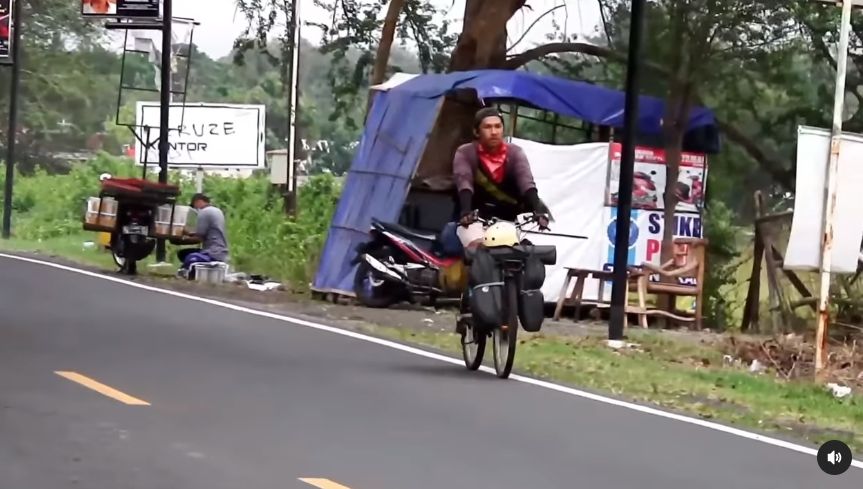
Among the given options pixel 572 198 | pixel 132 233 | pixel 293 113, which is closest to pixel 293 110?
pixel 293 113

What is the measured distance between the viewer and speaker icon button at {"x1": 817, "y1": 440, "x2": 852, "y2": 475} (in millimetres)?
9039

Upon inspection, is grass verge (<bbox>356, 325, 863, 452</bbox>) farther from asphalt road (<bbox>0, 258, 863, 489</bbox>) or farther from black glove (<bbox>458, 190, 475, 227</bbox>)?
black glove (<bbox>458, 190, 475, 227</bbox>)

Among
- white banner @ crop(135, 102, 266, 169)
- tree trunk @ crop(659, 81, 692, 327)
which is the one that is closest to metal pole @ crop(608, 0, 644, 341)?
tree trunk @ crop(659, 81, 692, 327)

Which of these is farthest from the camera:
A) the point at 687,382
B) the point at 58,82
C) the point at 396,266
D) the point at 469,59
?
the point at 58,82

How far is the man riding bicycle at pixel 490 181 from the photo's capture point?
12703 mm

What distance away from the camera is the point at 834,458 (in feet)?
Answer: 29.8

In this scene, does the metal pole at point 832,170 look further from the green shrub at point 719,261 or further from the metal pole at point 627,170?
the green shrub at point 719,261

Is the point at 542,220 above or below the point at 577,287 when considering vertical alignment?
above

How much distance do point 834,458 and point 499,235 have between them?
4.13 meters

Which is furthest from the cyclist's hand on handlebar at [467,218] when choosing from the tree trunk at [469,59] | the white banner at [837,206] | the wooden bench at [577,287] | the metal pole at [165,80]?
the metal pole at [165,80]

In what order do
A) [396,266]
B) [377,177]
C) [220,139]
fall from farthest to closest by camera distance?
[220,139], [377,177], [396,266]

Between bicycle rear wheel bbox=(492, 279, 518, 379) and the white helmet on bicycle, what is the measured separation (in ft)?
0.99

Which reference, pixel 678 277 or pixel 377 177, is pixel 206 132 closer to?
pixel 377 177

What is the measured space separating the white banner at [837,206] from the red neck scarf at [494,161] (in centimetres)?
299
